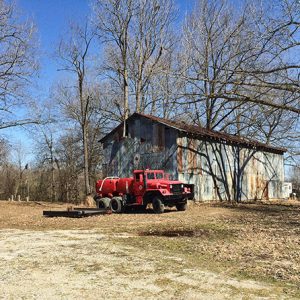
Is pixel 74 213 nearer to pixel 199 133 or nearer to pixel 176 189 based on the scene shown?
pixel 176 189

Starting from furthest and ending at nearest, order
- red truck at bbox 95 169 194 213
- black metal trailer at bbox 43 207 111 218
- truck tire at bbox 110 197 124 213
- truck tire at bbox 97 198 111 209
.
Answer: truck tire at bbox 97 198 111 209 < truck tire at bbox 110 197 124 213 < red truck at bbox 95 169 194 213 < black metal trailer at bbox 43 207 111 218

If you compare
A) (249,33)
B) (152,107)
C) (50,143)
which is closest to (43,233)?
(249,33)

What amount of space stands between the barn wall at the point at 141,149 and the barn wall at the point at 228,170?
68cm

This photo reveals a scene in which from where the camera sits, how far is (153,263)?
8.38m

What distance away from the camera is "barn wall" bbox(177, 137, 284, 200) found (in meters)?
27.7

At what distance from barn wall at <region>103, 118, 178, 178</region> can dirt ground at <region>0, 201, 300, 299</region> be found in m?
13.0

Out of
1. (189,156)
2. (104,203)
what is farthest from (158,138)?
(104,203)

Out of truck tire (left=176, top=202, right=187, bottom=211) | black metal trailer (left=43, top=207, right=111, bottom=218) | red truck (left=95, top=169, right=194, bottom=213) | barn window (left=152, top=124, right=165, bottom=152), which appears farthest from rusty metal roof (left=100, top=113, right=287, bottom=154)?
black metal trailer (left=43, top=207, right=111, bottom=218)

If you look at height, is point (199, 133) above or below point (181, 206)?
above

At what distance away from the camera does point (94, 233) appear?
43.9 feet

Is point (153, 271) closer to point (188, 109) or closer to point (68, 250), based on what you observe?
point (68, 250)

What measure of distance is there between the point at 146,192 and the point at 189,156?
6.78 meters

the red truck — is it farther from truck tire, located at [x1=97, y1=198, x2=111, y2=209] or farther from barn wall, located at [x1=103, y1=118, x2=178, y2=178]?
barn wall, located at [x1=103, y1=118, x2=178, y2=178]

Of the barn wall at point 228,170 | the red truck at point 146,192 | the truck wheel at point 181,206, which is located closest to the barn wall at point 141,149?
the barn wall at point 228,170
